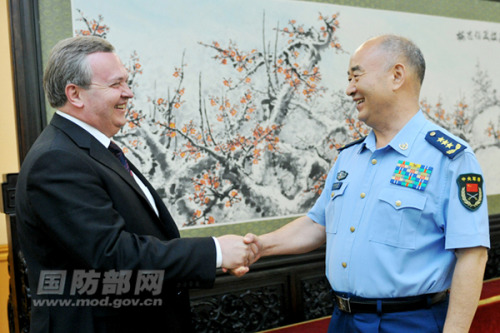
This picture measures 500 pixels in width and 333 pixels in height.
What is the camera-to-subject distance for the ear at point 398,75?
176 centimetres

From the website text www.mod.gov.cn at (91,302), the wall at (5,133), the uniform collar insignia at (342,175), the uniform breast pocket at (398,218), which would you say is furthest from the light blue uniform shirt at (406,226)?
the wall at (5,133)

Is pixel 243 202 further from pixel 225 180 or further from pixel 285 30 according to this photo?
pixel 285 30

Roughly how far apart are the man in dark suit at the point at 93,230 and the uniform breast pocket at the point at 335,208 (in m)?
0.40

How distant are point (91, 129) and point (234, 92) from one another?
1.54 metres

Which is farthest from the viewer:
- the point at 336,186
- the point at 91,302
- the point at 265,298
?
the point at 265,298

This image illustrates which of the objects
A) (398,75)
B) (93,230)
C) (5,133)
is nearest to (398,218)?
(398,75)

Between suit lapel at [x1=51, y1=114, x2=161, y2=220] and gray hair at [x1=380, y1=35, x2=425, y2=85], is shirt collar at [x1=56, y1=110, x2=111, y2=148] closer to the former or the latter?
suit lapel at [x1=51, y1=114, x2=161, y2=220]

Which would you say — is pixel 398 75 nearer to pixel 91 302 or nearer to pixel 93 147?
pixel 93 147

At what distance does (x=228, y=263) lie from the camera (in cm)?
177

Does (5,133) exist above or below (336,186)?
below

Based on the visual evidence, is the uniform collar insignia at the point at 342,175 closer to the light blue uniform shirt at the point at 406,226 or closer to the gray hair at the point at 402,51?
the light blue uniform shirt at the point at 406,226

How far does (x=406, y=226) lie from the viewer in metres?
1.61

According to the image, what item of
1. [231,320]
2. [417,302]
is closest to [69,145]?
[417,302]

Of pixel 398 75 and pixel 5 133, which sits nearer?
pixel 398 75
